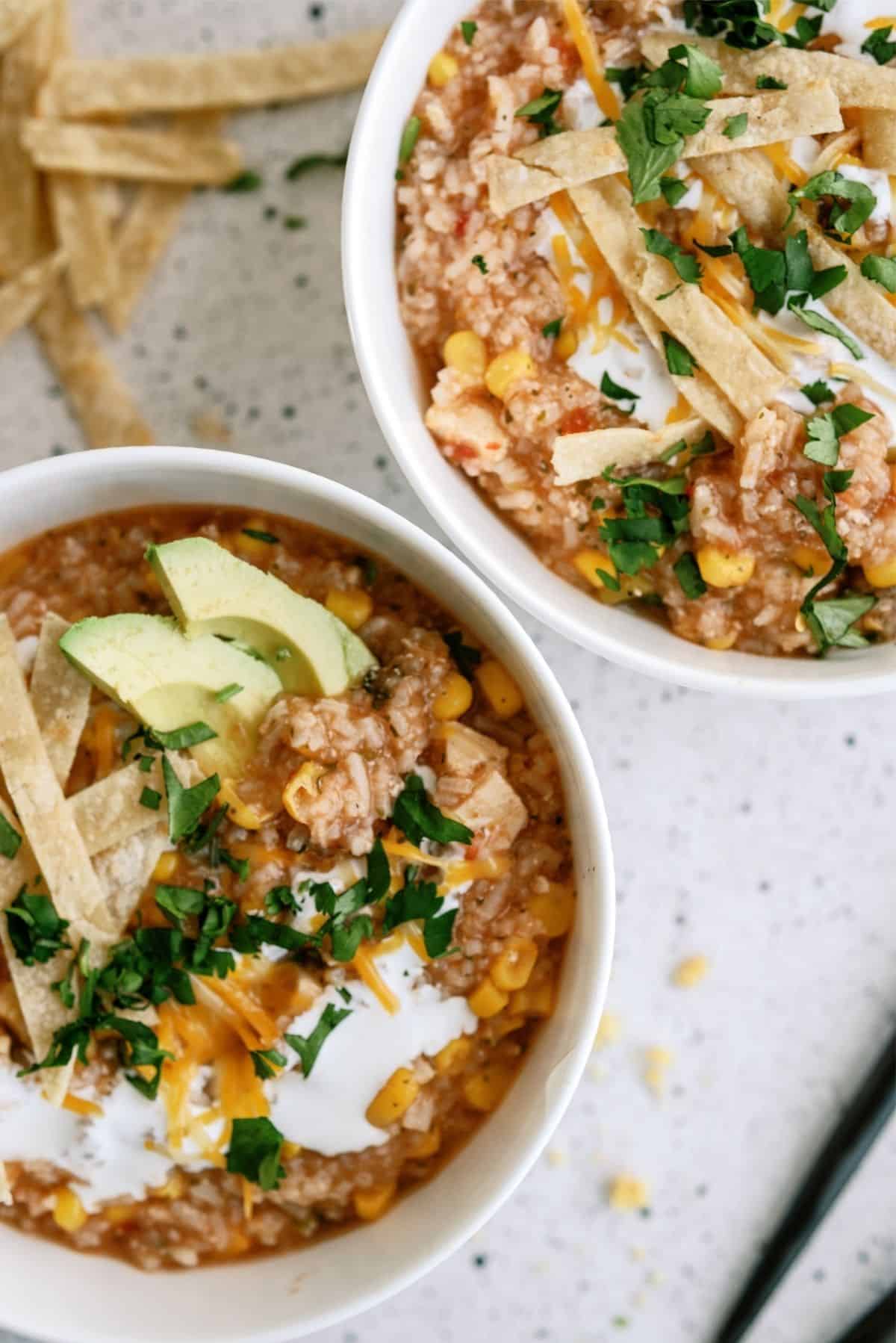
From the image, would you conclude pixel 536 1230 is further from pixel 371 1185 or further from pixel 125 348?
pixel 125 348

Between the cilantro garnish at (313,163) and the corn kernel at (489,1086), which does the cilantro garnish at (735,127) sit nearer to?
the cilantro garnish at (313,163)

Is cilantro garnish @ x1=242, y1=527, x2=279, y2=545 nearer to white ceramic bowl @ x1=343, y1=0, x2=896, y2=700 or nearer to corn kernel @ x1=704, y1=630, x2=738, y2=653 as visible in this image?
white ceramic bowl @ x1=343, y1=0, x2=896, y2=700

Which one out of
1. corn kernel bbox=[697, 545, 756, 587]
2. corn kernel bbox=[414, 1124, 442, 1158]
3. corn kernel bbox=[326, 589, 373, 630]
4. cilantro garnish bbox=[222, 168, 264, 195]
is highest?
cilantro garnish bbox=[222, 168, 264, 195]

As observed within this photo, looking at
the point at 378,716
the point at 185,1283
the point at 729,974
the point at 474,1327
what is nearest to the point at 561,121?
the point at 378,716

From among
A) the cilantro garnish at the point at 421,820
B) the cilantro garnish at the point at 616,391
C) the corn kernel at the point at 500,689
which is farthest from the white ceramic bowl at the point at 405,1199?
the cilantro garnish at the point at 616,391

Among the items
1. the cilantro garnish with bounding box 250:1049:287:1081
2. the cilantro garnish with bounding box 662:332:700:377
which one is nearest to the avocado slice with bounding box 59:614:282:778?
the cilantro garnish with bounding box 250:1049:287:1081
